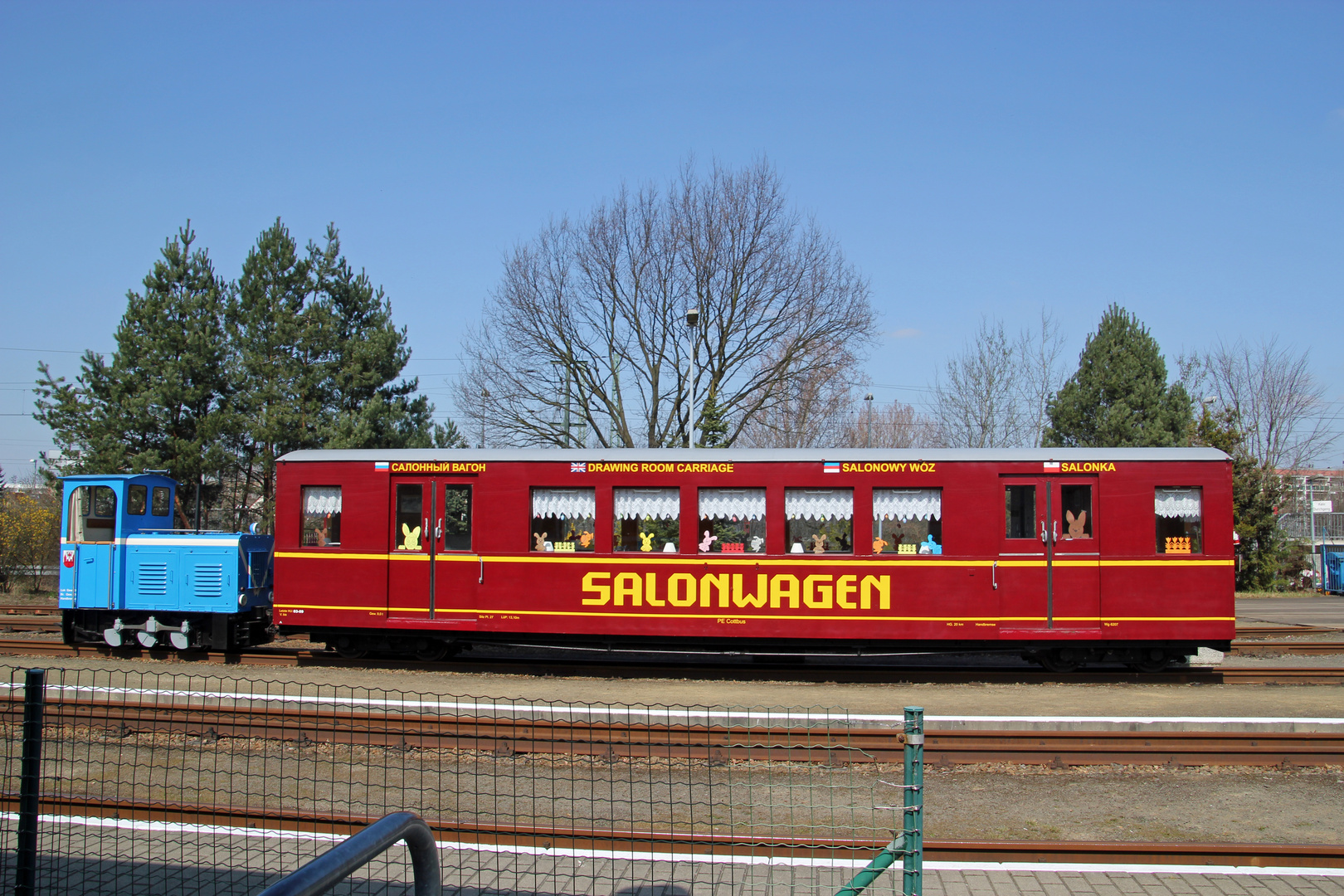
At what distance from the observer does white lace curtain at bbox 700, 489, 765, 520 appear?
12031 mm

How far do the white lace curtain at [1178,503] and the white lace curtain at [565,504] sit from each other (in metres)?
7.26

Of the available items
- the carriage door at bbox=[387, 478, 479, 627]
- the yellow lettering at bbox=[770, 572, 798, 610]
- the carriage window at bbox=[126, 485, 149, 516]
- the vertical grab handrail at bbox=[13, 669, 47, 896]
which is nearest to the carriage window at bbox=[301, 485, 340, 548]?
the carriage door at bbox=[387, 478, 479, 627]

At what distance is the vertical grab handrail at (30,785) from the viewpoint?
4172 millimetres

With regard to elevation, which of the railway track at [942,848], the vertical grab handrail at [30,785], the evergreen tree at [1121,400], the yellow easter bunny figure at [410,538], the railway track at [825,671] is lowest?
the railway track at [825,671]

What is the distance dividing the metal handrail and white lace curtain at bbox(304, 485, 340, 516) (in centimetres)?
1055

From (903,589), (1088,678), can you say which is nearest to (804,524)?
(903,589)

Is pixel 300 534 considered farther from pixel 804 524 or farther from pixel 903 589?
pixel 903 589

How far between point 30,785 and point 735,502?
869 centimetres

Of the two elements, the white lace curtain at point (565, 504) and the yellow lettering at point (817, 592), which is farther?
the white lace curtain at point (565, 504)

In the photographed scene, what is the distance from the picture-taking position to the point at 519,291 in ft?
89.7

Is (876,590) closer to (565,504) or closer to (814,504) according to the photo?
(814,504)

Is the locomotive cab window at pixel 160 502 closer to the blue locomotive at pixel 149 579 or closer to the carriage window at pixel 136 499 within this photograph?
the carriage window at pixel 136 499

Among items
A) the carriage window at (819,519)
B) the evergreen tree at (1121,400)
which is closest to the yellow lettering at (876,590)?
the carriage window at (819,519)

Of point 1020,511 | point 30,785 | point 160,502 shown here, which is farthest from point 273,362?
point 30,785
